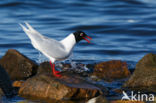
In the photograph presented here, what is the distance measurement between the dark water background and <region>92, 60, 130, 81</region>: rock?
1.75 m

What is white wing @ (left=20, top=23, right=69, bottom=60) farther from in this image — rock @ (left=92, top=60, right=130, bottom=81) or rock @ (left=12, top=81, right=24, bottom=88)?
rock @ (left=92, top=60, right=130, bottom=81)

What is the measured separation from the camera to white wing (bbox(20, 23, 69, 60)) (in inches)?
311

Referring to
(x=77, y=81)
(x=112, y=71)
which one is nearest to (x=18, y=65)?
(x=77, y=81)

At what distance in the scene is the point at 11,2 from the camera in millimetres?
20562

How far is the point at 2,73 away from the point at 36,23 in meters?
8.94

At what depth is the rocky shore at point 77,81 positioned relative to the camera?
757 centimetres

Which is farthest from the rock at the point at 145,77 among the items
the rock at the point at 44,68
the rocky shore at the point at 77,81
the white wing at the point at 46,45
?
the rock at the point at 44,68

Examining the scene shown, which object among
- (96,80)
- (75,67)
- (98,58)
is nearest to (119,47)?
(98,58)

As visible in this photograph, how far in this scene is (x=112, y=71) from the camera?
9.77 metres

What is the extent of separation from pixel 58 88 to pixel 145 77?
Answer: 6.85 feet

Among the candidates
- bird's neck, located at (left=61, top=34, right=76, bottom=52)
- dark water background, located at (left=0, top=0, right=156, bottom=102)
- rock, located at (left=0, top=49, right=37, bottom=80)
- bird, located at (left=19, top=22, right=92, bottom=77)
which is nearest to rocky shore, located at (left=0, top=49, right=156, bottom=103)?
rock, located at (left=0, top=49, right=37, bottom=80)

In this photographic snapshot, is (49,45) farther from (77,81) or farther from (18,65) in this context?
(18,65)

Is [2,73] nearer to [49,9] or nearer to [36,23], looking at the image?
[36,23]

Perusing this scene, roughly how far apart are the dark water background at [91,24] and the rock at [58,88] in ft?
12.7
